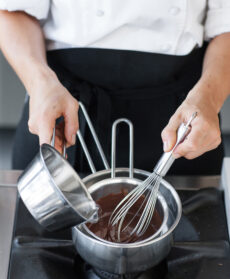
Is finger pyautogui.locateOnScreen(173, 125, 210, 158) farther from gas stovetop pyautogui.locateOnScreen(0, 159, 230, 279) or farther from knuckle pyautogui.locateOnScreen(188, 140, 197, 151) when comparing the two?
gas stovetop pyautogui.locateOnScreen(0, 159, 230, 279)

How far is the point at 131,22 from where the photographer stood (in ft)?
2.33

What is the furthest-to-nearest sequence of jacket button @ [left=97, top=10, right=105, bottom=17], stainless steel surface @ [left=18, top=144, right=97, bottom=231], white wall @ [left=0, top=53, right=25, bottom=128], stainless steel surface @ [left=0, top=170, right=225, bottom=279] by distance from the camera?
white wall @ [left=0, top=53, right=25, bottom=128]
jacket button @ [left=97, top=10, right=105, bottom=17]
stainless steel surface @ [left=0, top=170, right=225, bottom=279]
stainless steel surface @ [left=18, top=144, right=97, bottom=231]

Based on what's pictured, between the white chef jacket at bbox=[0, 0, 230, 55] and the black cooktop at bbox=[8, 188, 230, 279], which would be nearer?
the black cooktop at bbox=[8, 188, 230, 279]

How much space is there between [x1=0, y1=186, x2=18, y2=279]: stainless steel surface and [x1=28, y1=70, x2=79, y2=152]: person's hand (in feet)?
0.33

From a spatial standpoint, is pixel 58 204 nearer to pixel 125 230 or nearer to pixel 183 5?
pixel 125 230

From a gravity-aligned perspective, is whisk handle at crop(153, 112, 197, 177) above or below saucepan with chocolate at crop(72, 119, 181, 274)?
above

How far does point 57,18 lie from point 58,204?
36 cm

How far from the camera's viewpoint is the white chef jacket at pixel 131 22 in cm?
70

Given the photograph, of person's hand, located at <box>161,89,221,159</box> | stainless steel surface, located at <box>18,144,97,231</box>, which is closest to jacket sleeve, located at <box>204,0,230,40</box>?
person's hand, located at <box>161,89,221,159</box>

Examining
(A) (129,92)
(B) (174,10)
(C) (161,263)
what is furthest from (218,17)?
(C) (161,263)

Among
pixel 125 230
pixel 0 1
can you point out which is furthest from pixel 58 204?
pixel 0 1

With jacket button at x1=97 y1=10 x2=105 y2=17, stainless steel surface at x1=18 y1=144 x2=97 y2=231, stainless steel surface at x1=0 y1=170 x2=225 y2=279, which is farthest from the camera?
jacket button at x1=97 y1=10 x2=105 y2=17

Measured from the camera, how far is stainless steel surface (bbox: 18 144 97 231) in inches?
19.1

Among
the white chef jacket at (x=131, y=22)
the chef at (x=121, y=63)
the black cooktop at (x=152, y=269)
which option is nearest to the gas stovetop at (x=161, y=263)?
the black cooktop at (x=152, y=269)
